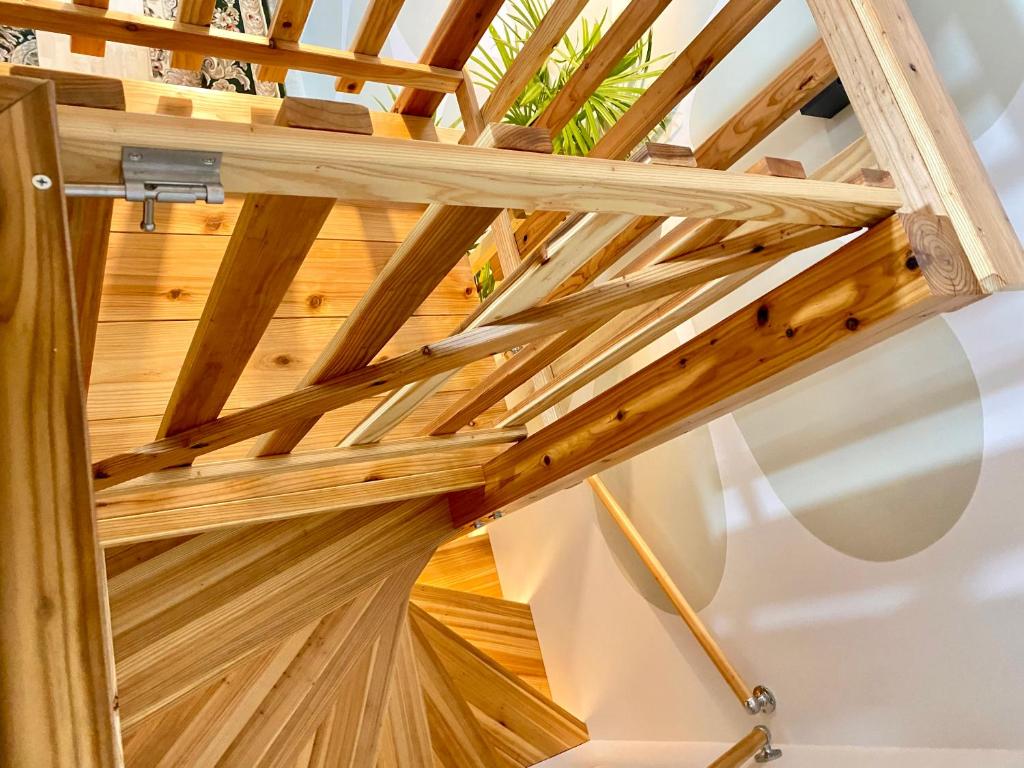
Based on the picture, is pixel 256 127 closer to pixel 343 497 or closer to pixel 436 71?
pixel 343 497

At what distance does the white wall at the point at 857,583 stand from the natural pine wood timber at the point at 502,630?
1.86 ft

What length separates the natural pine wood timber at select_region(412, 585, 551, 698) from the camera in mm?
4227

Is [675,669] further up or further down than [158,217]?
further down

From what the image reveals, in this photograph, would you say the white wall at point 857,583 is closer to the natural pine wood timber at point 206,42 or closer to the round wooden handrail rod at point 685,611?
the round wooden handrail rod at point 685,611

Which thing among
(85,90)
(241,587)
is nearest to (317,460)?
(241,587)

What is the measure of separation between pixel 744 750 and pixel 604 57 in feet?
7.44

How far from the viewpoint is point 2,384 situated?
0.63 meters

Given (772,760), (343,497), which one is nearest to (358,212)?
(343,497)

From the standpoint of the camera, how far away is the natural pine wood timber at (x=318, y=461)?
5.95 ft

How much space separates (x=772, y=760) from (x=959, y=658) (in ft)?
2.73

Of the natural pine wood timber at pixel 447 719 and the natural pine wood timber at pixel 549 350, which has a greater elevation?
the natural pine wood timber at pixel 549 350

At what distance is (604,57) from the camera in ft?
7.16

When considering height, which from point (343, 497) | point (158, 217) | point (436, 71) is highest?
point (436, 71)

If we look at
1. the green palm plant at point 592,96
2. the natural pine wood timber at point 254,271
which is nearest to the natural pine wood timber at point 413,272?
the natural pine wood timber at point 254,271
